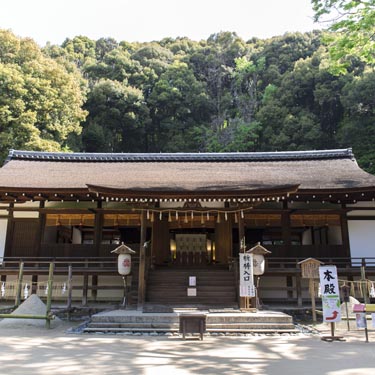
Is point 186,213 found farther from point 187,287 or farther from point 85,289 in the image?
point 85,289

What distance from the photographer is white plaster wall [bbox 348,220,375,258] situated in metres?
12.9

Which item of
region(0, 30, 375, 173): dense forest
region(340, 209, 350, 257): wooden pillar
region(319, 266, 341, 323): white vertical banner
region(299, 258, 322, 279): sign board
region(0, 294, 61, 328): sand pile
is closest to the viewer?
region(319, 266, 341, 323): white vertical banner

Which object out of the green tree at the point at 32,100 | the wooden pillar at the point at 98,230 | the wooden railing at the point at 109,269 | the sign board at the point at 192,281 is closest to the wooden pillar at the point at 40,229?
the wooden railing at the point at 109,269

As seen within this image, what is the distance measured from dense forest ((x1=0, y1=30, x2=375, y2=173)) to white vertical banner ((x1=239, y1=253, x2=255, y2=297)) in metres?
18.5

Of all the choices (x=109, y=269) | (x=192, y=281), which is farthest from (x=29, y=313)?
(x=192, y=281)

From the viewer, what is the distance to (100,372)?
5203 millimetres

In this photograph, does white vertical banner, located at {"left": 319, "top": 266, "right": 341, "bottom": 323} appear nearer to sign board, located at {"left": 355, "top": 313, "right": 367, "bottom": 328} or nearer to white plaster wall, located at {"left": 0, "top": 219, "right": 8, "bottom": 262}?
sign board, located at {"left": 355, "top": 313, "right": 367, "bottom": 328}

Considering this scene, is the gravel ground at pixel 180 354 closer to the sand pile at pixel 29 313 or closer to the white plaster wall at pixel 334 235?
the sand pile at pixel 29 313

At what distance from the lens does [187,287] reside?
1129 centimetres

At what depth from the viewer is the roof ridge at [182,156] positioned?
669 inches

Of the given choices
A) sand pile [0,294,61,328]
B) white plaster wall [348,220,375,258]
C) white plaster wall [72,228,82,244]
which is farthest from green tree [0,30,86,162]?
white plaster wall [348,220,375,258]

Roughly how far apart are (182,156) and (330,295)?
11.1 meters

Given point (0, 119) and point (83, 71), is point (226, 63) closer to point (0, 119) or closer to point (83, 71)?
point (83, 71)

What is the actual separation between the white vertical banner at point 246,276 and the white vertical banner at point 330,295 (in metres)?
2.18
